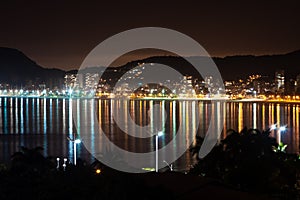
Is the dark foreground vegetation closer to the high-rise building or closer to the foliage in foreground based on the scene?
the foliage in foreground

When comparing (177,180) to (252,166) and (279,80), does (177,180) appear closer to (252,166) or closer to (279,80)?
(252,166)

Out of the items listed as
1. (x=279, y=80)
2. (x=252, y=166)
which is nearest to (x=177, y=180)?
(x=252, y=166)

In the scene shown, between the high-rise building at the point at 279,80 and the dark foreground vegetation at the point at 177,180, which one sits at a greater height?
the high-rise building at the point at 279,80

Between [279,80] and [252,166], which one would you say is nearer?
[252,166]

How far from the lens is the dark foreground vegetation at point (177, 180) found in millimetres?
3689

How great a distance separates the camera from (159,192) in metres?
3.57

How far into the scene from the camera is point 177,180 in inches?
186

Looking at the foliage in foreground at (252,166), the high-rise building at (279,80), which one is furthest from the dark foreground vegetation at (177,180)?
the high-rise building at (279,80)

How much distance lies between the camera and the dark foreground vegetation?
369 centimetres

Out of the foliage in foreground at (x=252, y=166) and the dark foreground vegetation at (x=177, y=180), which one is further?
the foliage in foreground at (x=252, y=166)

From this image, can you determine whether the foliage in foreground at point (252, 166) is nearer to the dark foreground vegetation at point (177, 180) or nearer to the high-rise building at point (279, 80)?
the dark foreground vegetation at point (177, 180)

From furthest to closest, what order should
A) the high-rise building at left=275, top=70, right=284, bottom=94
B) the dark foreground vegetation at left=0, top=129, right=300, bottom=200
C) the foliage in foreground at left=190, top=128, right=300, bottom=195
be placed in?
the high-rise building at left=275, top=70, right=284, bottom=94 → the foliage in foreground at left=190, top=128, right=300, bottom=195 → the dark foreground vegetation at left=0, top=129, right=300, bottom=200

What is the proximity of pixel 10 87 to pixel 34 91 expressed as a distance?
9399 millimetres

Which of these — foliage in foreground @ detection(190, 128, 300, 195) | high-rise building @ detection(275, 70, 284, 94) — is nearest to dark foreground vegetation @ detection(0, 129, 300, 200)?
foliage in foreground @ detection(190, 128, 300, 195)
